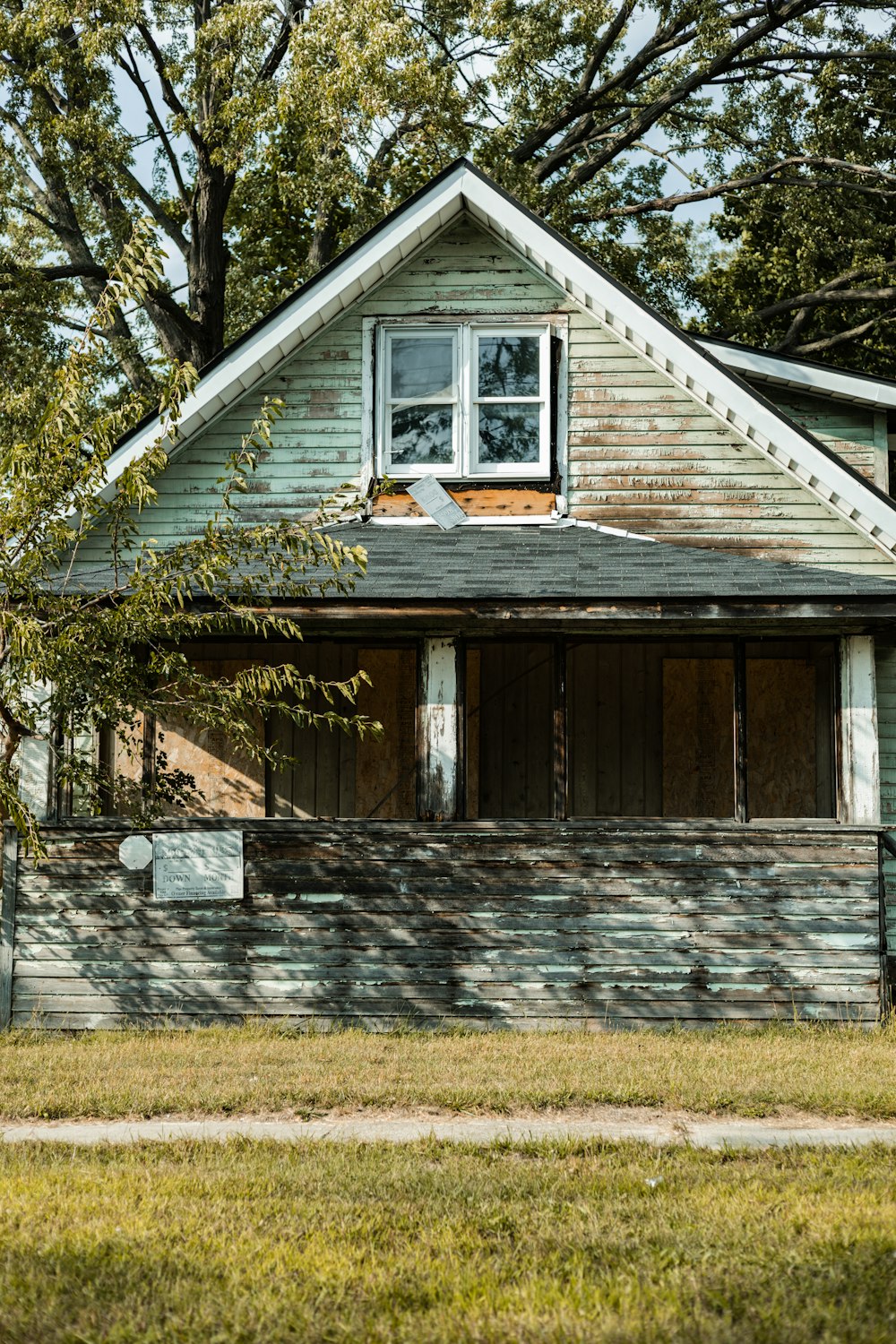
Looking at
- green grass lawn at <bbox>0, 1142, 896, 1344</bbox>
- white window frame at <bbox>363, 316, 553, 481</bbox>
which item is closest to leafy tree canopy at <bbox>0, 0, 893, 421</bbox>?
white window frame at <bbox>363, 316, 553, 481</bbox>

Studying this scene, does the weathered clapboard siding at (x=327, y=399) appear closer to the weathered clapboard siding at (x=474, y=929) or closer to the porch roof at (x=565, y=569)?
the porch roof at (x=565, y=569)

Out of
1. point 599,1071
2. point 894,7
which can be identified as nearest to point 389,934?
point 599,1071

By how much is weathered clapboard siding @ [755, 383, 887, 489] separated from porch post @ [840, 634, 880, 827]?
4.03 meters

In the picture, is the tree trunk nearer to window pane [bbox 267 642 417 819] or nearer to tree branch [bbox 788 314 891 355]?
tree branch [bbox 788 314 891 355]

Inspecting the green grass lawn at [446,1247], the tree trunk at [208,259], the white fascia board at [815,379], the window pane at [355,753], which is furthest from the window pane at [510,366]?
the tree trunk at [208,259]

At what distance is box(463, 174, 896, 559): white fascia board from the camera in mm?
11297

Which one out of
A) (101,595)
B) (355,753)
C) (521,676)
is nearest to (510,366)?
(521,676)

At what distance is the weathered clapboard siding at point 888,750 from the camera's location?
38.2 feet

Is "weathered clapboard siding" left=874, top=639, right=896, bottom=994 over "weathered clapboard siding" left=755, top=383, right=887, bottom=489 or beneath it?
beneath

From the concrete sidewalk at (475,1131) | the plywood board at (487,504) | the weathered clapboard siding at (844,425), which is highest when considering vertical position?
the weathered clapboard siding at (844,425)

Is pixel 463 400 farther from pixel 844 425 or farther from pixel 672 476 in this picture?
pixel 844 425

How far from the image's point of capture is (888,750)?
1192cm

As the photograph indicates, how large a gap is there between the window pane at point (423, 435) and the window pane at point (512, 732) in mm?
2806

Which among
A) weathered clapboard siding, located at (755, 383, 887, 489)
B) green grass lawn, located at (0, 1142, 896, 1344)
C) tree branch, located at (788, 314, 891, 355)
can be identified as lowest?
green grass lawn, located at (0, 1142, 896, 1344)
